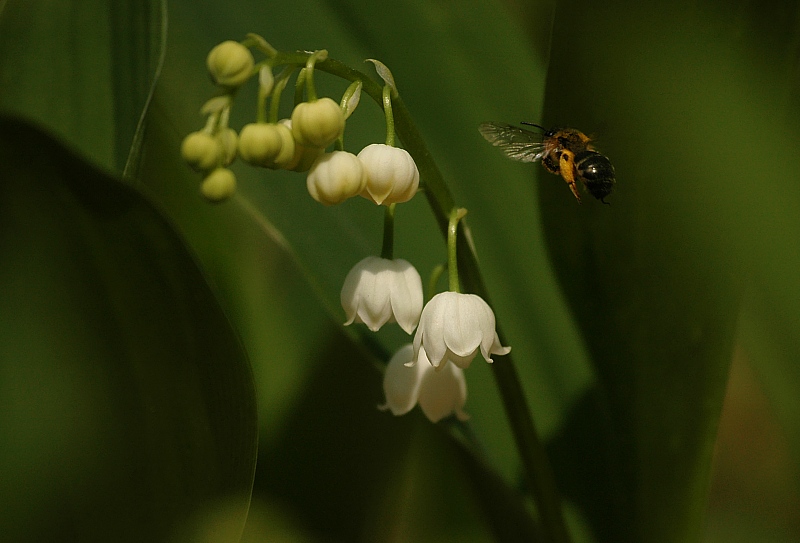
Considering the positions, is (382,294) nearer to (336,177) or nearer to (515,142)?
(336,177)

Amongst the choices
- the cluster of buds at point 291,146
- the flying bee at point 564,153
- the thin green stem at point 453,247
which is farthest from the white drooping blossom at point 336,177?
the flying bee at point 564,153

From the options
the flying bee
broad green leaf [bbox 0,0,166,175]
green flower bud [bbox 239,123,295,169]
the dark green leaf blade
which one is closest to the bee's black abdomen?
the flying bee

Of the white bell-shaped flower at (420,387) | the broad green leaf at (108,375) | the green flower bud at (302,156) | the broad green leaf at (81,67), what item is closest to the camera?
the broad green leaf at (108,375)

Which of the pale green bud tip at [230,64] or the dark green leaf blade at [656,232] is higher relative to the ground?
the pale green bud tip at [230,64]

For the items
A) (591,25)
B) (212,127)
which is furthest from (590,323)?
(212,127)

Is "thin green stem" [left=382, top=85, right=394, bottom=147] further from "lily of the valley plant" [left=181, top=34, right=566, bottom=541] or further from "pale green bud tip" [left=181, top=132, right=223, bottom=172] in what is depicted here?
"pale green bud tip" [left=181, top=132, right=223, bottom=172]

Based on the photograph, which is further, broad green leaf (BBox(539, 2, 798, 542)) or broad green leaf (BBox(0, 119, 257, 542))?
broad green leaf (BBox(539, 2, 798, 542))

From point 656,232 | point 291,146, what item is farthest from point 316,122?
point 656,232

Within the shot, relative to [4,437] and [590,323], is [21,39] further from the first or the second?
[590,323]

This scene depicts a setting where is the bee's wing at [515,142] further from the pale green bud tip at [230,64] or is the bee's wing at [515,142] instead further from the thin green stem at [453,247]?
the pale green bud tip at [230,64]
